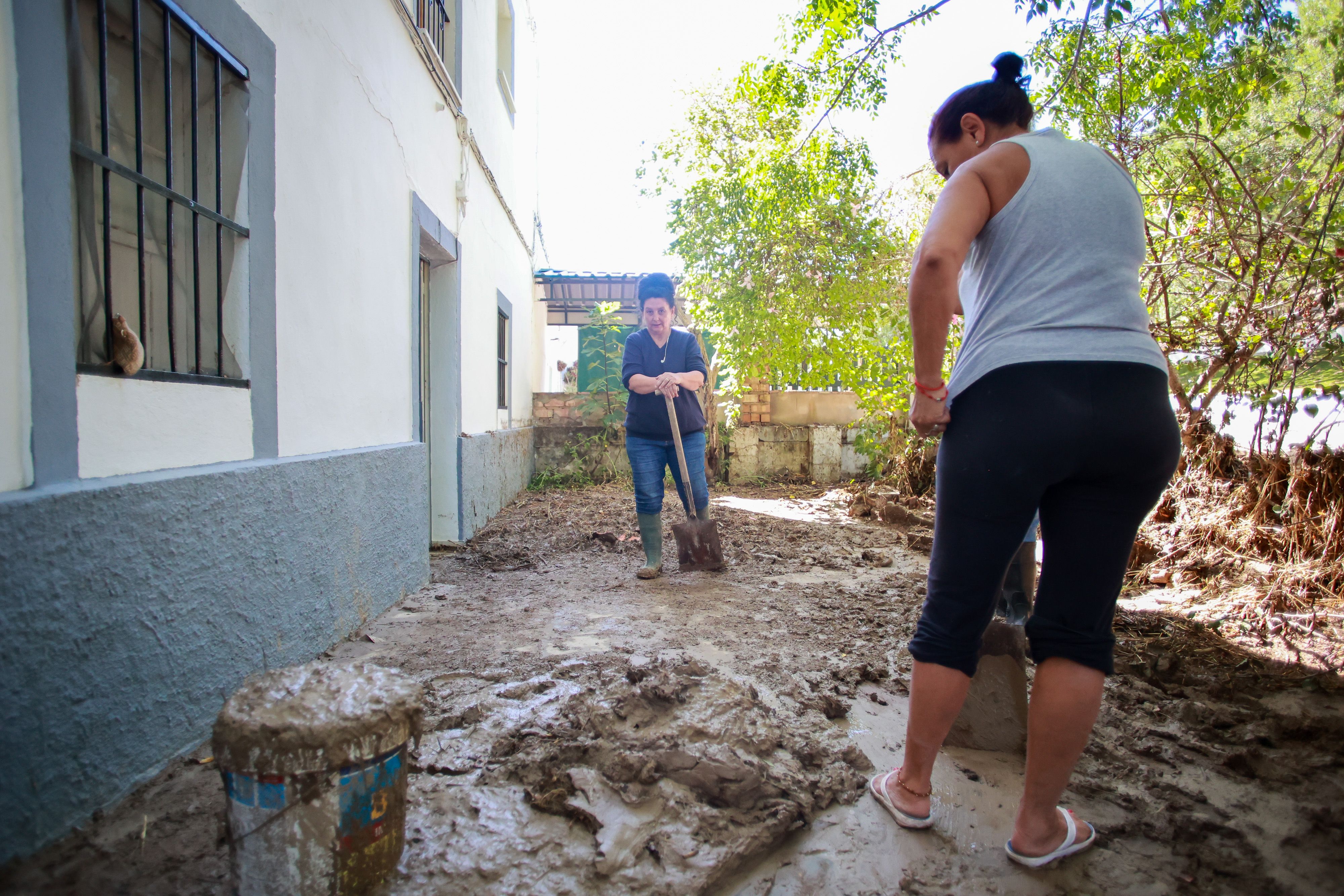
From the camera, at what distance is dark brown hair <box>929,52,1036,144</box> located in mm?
1633

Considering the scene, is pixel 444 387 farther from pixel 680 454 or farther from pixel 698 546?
pixel 698 546

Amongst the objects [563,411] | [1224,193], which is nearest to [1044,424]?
[1224,193]

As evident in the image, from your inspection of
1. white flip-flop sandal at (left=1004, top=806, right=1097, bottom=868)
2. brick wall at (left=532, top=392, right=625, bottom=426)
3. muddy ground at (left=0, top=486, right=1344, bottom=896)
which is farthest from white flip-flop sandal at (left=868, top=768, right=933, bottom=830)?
brick wall at (left=532, top=392, right=625, bottom=426)

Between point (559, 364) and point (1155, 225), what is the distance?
42.8ft

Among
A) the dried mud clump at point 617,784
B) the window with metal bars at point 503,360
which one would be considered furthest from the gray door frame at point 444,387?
the dried mud clump at point 617,784

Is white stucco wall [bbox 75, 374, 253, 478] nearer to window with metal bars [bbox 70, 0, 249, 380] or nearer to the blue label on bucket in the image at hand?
window with metal bars [bbox 70, 0, 249, 380]

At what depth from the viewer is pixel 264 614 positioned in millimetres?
2291

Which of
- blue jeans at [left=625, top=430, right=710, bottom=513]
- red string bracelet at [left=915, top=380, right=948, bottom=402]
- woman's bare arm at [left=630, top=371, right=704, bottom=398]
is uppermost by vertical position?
woman's bare arm at [left=630, top=371, right=704, bottom=398]

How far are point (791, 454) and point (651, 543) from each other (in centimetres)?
550

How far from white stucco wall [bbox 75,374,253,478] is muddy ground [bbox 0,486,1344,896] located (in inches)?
32.1

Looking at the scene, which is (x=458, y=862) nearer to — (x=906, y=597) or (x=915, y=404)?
(x=915, y=404)

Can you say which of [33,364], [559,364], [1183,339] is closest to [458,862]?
[33,364]

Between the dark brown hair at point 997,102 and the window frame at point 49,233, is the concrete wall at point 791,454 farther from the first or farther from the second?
the window frame at point 49,233

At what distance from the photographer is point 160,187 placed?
1.92 metres
